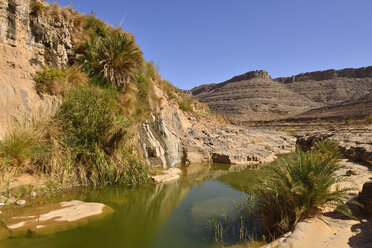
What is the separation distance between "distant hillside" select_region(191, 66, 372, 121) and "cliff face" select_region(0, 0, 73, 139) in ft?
190

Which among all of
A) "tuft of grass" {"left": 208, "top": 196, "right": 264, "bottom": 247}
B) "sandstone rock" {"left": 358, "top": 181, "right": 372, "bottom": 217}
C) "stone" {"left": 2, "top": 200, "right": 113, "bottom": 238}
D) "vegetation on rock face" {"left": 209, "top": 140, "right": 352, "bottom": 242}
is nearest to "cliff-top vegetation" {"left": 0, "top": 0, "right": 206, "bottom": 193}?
"stone" {"left": 2, "top": 200, "right": 113, "bottom": 238}

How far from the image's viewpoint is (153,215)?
210 inches

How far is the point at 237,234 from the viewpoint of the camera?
434 cm

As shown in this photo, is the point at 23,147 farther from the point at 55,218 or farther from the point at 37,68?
the point at 37,68

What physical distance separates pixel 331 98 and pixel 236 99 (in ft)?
119

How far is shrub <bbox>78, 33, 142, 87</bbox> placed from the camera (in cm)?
891

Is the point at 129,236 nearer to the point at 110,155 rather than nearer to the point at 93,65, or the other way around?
the point at 110,155

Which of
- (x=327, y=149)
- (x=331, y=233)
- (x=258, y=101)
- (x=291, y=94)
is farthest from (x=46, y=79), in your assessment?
(x=291, y=94)

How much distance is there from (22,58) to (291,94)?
90.1 m

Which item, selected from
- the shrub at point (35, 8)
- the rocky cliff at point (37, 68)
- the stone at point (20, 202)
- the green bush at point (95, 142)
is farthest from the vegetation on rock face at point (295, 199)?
the shrub at point (35, 8)

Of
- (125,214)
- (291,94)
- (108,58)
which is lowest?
(125,214)

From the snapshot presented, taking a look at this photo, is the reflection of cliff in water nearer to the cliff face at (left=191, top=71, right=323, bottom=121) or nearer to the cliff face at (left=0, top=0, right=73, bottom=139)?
the cliff face at (left=0, top=0, right=73, bottom=139)

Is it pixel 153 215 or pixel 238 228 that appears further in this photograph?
pixel 153 215

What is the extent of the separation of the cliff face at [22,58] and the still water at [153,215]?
2.86 meters
